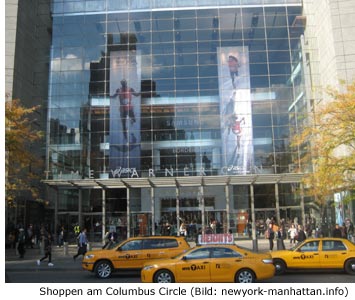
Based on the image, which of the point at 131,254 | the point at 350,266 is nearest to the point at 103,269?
the point at 131,254

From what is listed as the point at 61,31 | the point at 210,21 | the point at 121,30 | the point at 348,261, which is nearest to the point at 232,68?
the point at 210,21

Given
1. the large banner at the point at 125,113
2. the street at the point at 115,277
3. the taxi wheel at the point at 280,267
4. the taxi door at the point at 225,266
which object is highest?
the large banner at the point at 125,113

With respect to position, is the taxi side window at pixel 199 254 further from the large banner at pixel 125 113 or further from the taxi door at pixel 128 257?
the large banner at pixel 125 113

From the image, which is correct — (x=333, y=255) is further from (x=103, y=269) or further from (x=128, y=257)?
(x=103, y=269)

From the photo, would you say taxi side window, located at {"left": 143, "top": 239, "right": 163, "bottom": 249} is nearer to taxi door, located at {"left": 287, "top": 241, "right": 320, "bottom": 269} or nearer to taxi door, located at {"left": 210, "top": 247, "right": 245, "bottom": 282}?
taxi door, located at {"left": 210, "top": 247, "right": 245, "bottom": 282}

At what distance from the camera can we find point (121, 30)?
3850 centimetres

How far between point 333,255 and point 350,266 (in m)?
0.70

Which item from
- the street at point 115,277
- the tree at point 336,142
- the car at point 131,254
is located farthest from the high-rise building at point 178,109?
the car at point 131,254

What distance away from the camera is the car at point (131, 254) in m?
15.9

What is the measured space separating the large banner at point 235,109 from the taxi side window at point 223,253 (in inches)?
845

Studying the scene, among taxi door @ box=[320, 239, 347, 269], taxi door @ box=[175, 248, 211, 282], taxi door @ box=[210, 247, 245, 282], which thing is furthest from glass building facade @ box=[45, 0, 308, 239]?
taxi door @ box=[175, 248, 211, 282]

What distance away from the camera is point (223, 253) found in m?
13.1

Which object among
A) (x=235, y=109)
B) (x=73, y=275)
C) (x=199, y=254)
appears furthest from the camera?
(x=235, y=109)

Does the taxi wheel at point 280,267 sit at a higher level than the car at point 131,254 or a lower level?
lower
